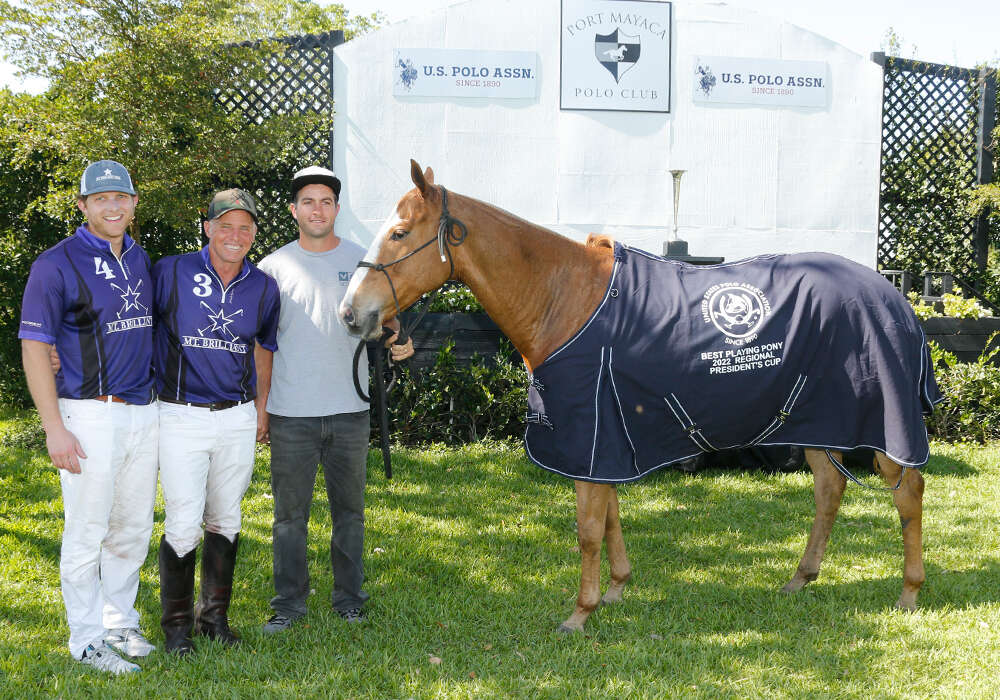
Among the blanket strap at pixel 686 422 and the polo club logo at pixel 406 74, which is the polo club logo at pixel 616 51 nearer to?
the polo club logo at pixel 406 74

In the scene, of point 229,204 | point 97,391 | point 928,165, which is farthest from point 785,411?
point 928,165

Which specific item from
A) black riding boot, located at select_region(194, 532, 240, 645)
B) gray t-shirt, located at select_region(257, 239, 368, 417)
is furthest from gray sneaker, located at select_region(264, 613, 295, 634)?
gray t-shirt, located at select_region(257, 239, 368, 417)

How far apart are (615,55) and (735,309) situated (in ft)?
26.2

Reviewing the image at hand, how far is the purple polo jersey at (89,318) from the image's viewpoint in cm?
303

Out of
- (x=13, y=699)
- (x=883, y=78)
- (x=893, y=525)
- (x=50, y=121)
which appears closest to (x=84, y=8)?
(x=50, y=121)

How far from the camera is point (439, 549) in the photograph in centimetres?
501

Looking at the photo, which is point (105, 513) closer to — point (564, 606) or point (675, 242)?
point (564, 606)

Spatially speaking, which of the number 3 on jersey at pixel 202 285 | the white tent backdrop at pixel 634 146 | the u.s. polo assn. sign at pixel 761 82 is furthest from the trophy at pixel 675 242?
the number 3 on jersey at pixel 202 285

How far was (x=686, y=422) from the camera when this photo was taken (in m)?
3.71

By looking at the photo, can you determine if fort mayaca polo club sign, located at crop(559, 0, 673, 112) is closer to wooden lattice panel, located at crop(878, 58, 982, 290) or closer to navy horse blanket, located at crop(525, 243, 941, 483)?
wooden lattice panel, located at crop(878, 58, 982, 290)

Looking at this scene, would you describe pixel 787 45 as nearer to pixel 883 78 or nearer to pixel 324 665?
pixel 883 78

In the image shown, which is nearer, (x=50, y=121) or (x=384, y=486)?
(x=384, y=486)

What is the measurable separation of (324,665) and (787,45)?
35.1 ft

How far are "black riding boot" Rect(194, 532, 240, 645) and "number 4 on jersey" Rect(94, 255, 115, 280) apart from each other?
126 centimetres
